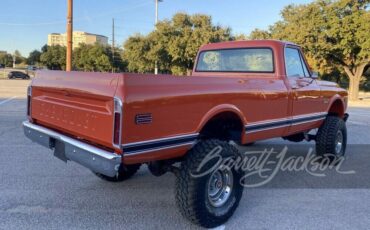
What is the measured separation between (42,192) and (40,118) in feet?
3.26

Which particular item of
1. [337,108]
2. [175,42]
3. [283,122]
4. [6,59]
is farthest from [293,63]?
[6,59]

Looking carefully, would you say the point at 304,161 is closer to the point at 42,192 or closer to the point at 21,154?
the point at 42,192

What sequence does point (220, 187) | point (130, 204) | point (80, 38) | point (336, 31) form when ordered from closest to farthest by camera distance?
point (220, 187)
point (130, 204)
point (336, 31)
point (80, 38)

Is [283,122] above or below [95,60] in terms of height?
below

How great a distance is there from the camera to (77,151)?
356cm

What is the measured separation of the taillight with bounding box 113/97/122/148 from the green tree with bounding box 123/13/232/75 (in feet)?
95.9

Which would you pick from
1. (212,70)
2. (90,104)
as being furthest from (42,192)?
(212,70)

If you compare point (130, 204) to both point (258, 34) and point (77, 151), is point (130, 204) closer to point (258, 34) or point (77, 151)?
point (77, 151)

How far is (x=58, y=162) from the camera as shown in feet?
20.4

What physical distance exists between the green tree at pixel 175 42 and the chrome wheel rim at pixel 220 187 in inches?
1116

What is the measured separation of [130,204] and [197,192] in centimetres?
111

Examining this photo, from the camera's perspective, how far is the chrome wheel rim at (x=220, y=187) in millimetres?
4055

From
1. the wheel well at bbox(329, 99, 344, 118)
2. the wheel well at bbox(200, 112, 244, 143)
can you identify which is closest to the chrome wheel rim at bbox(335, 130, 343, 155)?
the wheel well at bbox(329, 99, 344, 118)

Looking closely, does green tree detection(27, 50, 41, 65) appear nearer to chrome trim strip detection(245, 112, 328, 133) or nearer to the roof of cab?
the roof of cab
